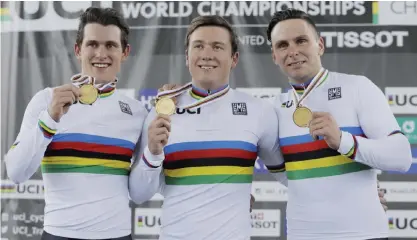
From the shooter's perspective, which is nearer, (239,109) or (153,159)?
(153,159)

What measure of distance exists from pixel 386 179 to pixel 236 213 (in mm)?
2126

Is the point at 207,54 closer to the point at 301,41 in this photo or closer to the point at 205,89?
the point at 205,89

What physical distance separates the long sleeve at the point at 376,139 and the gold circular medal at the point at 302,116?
16 cm

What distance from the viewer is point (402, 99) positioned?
3.85 metres

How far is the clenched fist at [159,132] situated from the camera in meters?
1.94

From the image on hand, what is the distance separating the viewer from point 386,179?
150 inches

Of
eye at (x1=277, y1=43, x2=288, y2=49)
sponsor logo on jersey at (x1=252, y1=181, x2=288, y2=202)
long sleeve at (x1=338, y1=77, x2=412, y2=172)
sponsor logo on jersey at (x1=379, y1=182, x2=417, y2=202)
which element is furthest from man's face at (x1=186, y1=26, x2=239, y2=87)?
sponsor logo on jersey at (x1=379, y1=182, x2=417, y2=202)

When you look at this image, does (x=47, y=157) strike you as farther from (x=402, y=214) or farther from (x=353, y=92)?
(x=402, y=214)

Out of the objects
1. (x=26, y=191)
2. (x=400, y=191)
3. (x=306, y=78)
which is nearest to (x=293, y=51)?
(x=306, y=78)

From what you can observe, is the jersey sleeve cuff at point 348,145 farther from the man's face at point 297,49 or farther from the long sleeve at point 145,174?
the long sleeve at point 145,174

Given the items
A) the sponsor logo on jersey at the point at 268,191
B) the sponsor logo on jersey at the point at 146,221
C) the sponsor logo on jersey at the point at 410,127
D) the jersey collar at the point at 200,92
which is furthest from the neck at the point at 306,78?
the sponsor logo on jersey at the point at 146,221

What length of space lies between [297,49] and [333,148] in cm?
51

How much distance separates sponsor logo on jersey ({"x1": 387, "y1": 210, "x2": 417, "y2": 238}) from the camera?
3.78 meters

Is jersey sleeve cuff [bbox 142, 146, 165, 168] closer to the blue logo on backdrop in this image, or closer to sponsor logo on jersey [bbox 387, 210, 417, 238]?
the blue logo on backdrop
